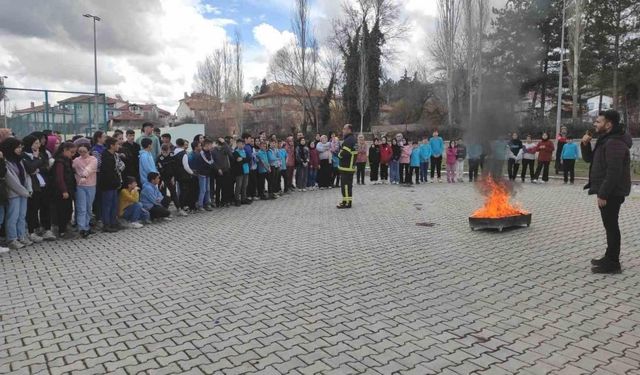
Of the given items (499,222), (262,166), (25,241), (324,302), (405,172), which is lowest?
(324,302)

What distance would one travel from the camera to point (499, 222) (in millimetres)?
8164

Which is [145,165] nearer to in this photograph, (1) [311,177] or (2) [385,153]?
(1) [311,177]

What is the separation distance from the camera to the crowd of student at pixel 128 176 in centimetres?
775

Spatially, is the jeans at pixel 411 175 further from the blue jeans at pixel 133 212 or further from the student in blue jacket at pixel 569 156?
the blue jeans at pixel 133 212

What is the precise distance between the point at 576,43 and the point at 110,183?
112ft

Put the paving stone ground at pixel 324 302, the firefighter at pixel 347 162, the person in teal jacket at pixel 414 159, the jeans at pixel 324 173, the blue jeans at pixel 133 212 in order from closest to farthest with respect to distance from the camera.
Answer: the paving stone ground at pixel 324 302, the blue jeans at pixel 133 212, the firefighter at pixel 347 162, the jeans at pixel 324 173, the person in teal jacket at pixel 414 159

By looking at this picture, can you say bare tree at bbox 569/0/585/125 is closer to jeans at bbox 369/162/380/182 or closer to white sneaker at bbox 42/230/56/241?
jeans at bbox 369/162/380/182

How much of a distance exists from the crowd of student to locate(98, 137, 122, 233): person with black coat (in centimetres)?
2

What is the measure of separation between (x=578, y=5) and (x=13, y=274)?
113 feet

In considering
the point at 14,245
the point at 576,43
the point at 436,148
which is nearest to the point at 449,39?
the point at 576,43

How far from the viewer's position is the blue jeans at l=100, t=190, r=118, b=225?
8.87m

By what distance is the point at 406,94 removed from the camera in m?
57.2

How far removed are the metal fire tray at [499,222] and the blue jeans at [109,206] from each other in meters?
6.81

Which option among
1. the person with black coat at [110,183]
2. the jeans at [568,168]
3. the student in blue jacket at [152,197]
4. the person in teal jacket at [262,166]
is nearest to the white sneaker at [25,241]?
the person with black coat at [110,183]
